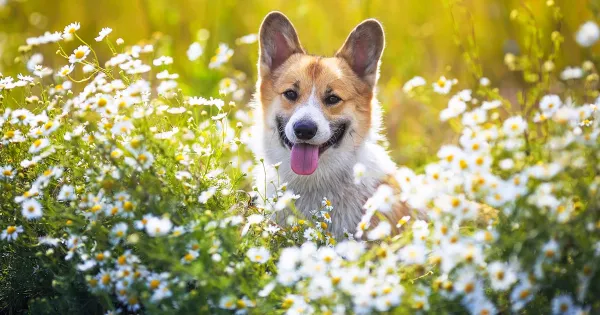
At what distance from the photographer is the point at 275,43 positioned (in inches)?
176

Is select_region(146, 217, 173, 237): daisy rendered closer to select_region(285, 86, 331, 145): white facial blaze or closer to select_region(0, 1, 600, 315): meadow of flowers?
select_region(0, 1, 600, 315): meadow of flowers

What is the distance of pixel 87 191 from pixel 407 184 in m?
1.47

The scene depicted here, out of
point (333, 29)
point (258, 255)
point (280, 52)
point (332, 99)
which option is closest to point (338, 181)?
point (332, 99)

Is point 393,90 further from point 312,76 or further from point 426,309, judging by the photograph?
point 426,309

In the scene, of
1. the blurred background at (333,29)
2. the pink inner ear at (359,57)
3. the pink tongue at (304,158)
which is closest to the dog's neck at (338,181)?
the pink tongue at (304,158)

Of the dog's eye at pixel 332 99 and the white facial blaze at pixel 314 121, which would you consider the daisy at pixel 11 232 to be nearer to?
the white facial blaze at pixel 314 121

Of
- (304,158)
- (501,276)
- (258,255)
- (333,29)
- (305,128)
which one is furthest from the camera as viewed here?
(333,29)

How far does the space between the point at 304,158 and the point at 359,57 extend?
92cm

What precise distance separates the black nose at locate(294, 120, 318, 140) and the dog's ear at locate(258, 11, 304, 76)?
793 mm

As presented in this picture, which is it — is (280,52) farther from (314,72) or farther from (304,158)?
(304,158)

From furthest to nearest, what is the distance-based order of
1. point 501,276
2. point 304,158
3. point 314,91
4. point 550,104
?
point 314,91
point 304,158
point 550,104
point 501,276

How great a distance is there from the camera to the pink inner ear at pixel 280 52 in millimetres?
4473

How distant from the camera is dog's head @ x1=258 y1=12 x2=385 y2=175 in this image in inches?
154

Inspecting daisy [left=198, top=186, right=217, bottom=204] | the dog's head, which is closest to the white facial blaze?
the dog's head
